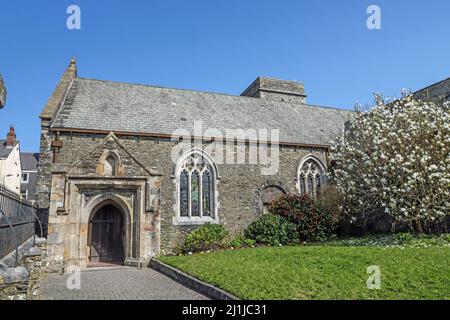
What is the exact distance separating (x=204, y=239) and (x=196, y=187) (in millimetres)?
2675

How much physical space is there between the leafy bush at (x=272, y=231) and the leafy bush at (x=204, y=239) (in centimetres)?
153

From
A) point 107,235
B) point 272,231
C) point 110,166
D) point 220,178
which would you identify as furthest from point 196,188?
point 107,235

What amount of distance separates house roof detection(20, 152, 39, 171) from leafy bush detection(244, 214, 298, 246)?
3876cm

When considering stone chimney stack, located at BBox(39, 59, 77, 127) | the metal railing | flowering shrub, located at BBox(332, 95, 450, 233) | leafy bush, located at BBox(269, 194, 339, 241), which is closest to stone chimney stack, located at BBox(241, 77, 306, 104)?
flowering shrub, located at BBox(332, 95, 450, 233)

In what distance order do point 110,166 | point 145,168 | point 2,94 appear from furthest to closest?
point 145,168, point 110,166, point 2,94

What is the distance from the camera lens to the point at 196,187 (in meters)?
16.3

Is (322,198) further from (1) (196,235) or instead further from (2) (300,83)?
(2) (300,83)

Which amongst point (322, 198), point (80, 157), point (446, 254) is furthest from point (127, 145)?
point (446, 254)

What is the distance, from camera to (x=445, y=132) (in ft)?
44.0

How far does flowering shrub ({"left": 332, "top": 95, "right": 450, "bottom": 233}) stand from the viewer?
1313 cm

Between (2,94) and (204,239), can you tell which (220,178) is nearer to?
(204,239)

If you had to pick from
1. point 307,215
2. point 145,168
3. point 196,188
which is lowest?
point 307,215
